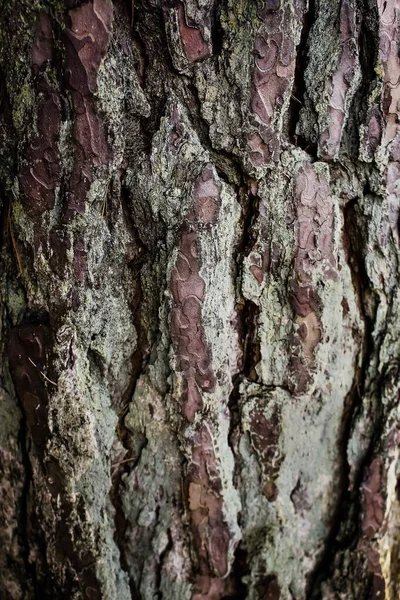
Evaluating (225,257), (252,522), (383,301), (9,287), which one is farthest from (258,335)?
(9,287)

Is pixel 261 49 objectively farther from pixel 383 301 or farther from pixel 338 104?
pixel 383 301

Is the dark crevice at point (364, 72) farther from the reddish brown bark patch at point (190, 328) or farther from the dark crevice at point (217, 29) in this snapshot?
the reddish brown bark patch at point (190, 328)

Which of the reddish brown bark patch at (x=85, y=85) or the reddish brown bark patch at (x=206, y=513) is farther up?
the reddish brown bark patch at (x=85, y=85)

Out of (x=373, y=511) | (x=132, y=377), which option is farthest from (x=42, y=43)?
(x=373, y=511)

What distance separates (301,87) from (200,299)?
0.47 meters

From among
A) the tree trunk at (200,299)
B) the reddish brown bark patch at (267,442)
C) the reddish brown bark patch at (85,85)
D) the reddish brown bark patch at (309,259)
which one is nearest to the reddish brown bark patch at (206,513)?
the tree trunk at (200,299)

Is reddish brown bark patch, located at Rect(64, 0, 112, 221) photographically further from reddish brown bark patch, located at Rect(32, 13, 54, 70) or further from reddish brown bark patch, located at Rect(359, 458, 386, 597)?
reddish brown bark patch, located at Rect(359, 458, 386, 597)

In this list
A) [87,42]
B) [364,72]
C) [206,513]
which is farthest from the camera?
[206,513]

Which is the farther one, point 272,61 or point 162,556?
point 162,556

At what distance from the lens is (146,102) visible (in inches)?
45.4

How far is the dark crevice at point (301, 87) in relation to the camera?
116cm

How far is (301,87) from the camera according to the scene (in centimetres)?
118

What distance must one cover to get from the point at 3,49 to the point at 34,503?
38.2 inches

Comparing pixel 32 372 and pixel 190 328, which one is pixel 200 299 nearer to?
pixel 190 328
